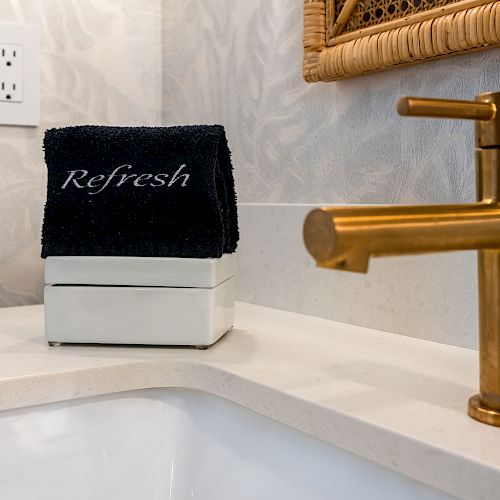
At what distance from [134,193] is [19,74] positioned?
16.6 inches

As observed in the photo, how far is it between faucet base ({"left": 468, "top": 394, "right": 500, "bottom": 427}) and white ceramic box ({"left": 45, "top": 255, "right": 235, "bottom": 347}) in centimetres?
28

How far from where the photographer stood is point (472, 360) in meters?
0.63

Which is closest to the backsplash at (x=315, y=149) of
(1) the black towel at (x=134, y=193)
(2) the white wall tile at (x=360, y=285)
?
(2) the white wall tile at (x=360, y=285)

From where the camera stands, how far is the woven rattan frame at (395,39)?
1.99ft

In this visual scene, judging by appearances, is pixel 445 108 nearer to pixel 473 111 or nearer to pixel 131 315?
pixel 473 111

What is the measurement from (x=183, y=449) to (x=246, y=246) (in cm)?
36

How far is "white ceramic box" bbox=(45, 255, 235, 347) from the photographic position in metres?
0.66

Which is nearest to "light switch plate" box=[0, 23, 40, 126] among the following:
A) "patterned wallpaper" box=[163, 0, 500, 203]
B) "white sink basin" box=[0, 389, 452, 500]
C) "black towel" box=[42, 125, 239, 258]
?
"patterned wallpaper" box=[163, 0, 500, 203]

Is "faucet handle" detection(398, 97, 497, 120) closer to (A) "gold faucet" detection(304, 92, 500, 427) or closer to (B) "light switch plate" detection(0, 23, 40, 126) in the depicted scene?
(A) "gold faucet" detection(304, 92, 500, 427)

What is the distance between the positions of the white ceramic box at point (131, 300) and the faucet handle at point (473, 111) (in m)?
0.29

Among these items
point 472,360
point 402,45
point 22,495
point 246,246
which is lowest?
point 22,495

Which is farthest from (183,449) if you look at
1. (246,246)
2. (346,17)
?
(346,17)

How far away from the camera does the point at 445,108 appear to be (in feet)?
1.42

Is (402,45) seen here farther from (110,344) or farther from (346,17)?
(110,344)
